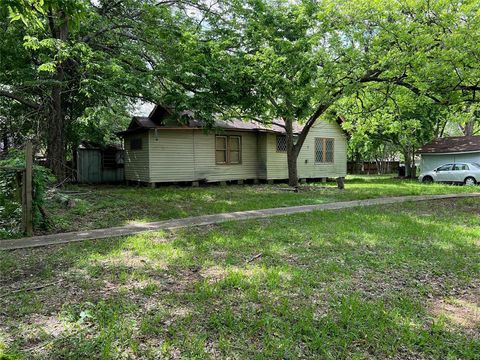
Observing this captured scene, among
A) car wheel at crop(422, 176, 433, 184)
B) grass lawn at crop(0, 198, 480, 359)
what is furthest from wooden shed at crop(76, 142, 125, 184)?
car wheel at crop(422, 176, 433, 184)

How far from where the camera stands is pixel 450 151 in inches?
885

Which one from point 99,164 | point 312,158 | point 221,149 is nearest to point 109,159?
point 99,164

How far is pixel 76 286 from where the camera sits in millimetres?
4027

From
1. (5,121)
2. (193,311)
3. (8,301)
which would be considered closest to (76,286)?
(8,301)

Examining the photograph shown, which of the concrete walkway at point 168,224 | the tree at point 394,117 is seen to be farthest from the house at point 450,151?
the concrete walkway at point 168,224

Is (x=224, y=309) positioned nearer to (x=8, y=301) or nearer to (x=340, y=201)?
(x=8, y=301)

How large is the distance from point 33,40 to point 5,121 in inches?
242

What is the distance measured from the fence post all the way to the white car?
2036 cm

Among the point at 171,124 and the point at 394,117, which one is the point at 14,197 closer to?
the point at 171,124

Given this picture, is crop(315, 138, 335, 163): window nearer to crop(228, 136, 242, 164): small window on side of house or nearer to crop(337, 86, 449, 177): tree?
crop(337, 86, 449, 177): tree

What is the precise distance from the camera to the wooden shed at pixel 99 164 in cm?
1722

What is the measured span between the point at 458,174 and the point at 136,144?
16876 mm

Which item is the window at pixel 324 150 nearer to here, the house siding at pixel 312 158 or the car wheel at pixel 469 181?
the house siding at pixel 312 158

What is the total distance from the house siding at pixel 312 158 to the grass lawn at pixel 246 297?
36.9 feet
